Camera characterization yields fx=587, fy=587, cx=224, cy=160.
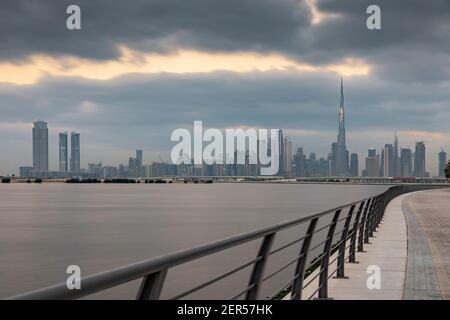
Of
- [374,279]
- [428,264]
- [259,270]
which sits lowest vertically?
[428,264]

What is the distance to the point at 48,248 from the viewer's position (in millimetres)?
45719

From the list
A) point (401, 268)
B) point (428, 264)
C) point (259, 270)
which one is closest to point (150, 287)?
point (259, 270)

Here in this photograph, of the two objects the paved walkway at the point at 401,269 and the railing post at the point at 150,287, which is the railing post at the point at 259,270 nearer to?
the railing post at the point at 150,287

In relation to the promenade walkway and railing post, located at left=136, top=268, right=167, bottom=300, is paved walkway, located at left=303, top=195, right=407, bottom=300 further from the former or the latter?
railing post, located at left=136, top=268, right=167, bottom=300

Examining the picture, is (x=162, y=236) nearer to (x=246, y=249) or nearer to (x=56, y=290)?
(x=246, y=249)

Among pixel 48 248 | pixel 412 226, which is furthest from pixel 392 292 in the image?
pixel 48 248

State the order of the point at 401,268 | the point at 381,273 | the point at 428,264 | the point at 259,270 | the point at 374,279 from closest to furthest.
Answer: the point at 259,270 → the point at 374,279 → the point at 381,273 → the point at 401,268 → the point at 428,264

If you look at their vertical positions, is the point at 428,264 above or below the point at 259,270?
below

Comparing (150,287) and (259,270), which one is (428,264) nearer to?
(259,270)

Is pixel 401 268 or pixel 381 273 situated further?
pixel 401 268

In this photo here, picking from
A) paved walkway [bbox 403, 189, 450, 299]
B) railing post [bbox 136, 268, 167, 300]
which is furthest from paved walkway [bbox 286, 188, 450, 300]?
railing post [bbox 136, 268, 167, 300]
